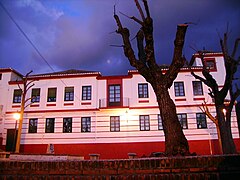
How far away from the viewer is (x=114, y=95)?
25719mm

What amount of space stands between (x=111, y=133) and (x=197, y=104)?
9737 millimetres

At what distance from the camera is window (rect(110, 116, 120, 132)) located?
24812 millimetres

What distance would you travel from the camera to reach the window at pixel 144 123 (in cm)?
2451

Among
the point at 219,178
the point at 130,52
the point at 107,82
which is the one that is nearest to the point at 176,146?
the point at 219,178

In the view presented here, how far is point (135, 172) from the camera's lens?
3.75m

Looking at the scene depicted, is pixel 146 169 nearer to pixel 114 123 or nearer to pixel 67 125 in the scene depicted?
pixel 114 123

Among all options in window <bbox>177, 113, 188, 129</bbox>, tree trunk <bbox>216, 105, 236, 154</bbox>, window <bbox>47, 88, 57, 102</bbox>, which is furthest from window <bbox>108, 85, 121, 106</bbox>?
tree trunk <bbox>216, 105, 236, 154</bbox>

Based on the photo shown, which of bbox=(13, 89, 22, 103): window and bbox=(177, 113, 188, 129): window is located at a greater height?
bbox=(13, 89, 22, 103): window

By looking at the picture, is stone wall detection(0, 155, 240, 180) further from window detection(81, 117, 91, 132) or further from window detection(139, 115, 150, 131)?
window detection(81, 117, 91, 132)

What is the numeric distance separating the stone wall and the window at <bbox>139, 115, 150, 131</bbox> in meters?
21.0

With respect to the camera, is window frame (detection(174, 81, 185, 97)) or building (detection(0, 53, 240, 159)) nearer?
building (detection(0, 53, 240, 159))

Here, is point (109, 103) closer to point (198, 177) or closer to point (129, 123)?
point (129, 123)

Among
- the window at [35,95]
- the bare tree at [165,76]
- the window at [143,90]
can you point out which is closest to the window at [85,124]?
the window at [35,95]

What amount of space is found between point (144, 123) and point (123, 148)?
3.44m
